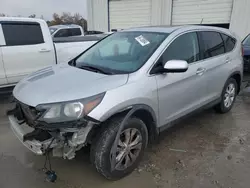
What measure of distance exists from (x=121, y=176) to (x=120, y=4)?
42.6ft

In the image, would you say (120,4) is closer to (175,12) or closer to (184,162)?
Result: (175,12)

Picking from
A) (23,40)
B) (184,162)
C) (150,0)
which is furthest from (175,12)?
(184,162)

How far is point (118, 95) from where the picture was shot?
2.44 m

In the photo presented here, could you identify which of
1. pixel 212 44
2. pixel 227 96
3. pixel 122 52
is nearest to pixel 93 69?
pixel 122 52

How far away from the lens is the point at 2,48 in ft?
16.2

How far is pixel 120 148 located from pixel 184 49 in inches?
66.2

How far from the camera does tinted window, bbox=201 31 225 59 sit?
375 centimetres

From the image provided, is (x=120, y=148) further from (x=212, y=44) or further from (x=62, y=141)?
(x=212, y=44)

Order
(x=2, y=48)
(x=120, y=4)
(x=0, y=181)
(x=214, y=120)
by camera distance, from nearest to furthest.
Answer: (x=0, y=181), (x=214, y=120), (x=2, y=48), (x=120, y=4)

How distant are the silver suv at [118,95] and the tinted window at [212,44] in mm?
18

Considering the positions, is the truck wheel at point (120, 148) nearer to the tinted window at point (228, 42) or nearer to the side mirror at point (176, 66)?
the side mirror at point (176, 66)

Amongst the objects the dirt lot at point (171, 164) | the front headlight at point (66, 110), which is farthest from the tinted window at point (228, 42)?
the front headlight at point (66, 110)

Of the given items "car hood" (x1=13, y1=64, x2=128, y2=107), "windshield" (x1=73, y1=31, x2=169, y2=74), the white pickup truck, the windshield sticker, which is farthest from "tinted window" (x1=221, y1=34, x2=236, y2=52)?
the white pickup truck

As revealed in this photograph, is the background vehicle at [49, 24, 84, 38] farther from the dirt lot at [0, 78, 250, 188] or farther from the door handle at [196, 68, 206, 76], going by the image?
the door handle at [196, 68, 206, 76]
